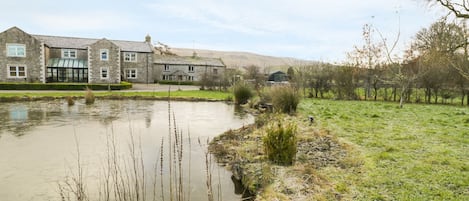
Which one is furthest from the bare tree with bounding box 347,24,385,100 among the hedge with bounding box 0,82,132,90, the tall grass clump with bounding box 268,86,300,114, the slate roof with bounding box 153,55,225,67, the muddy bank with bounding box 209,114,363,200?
the slate roof with bounding box 153,55,225,67

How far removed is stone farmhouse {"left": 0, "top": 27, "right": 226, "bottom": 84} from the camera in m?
29.5

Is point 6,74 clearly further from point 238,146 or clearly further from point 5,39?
point 238,146

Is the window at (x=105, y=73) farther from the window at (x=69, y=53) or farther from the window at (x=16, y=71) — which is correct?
the window at (x=16, y=71)

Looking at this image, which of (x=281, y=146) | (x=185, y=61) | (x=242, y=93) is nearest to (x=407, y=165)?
(x=281, y=146)

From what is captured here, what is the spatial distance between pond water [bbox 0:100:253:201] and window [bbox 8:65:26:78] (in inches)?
839

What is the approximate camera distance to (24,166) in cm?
581

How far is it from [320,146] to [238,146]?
6.24ft

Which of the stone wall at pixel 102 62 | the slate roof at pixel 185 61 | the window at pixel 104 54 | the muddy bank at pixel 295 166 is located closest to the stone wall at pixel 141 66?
the slate roof at pixel 185 61

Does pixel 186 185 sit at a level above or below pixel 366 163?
below

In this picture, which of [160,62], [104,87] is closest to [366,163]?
[104,87]

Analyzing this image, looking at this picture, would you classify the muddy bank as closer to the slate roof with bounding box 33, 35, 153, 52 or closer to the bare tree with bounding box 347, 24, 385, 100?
the bare tree with bounding box 347, 24, 385, 100

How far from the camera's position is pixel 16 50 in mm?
29469

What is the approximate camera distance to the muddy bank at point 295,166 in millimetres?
4152

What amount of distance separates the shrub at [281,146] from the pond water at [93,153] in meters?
0.96
